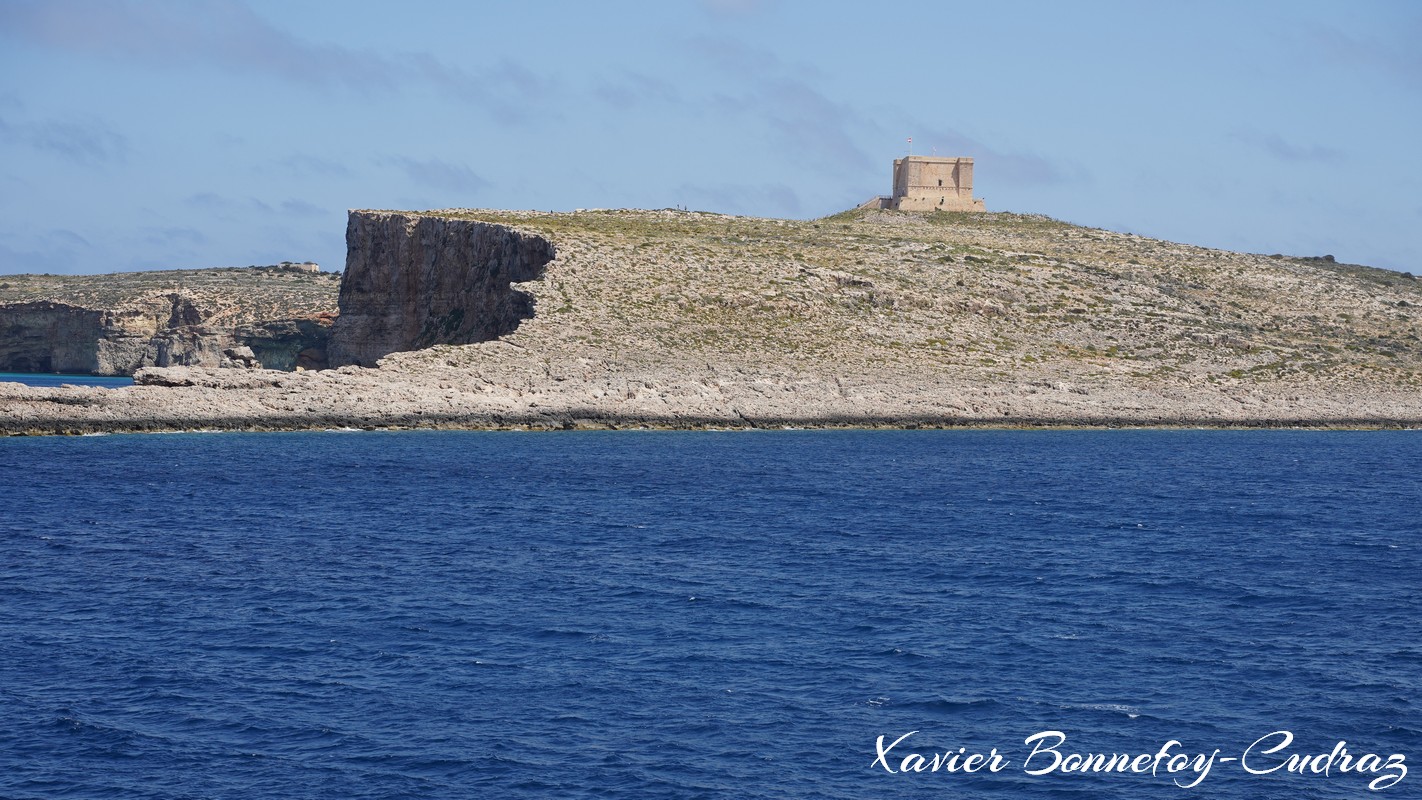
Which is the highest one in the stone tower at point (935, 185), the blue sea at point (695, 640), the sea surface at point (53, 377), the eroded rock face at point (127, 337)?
the stone tower at point (935, 185)

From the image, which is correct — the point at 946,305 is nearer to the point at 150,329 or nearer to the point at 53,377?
the point at 150,329

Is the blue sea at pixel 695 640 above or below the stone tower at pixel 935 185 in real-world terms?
below

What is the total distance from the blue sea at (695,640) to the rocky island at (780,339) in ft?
55.2

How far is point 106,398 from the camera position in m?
59.1

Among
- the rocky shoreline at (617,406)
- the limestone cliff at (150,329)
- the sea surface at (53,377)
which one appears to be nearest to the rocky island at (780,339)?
the rocky shoreline at (617,406)

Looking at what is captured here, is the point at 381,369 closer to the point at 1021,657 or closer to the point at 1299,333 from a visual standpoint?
the point at 1021,657

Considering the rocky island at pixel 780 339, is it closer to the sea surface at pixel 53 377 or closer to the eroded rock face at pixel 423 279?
the eroded rock face at pixel 423 279

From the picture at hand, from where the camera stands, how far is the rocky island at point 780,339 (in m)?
63.8

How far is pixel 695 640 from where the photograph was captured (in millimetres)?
24250

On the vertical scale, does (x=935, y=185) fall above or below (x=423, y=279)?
above

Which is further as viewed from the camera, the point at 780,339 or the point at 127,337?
the point at 127,337

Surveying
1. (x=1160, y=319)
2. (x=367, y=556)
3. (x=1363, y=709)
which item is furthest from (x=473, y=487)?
(x=1160, y=319)

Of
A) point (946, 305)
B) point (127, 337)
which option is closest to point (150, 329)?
point (127, 337)

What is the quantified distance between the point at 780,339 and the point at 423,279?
2320cm
